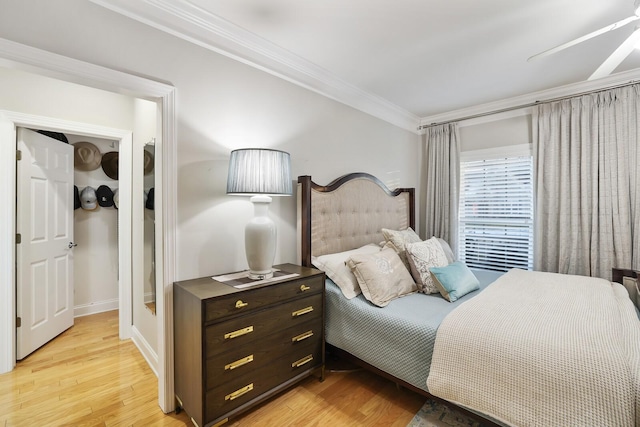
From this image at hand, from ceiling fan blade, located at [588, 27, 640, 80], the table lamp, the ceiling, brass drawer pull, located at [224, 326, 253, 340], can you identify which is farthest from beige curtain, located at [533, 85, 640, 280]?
brass drawer pull, located at [224, 326, 253, 340]

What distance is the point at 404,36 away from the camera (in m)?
2.09

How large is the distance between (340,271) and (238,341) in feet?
3.03

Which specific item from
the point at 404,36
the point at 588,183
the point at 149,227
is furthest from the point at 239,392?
the point at 588,183

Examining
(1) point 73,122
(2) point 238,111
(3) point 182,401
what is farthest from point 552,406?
(1) point 73,122

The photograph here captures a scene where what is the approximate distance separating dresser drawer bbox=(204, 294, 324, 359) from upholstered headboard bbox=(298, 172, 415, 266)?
0.45m

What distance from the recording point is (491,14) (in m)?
1.84

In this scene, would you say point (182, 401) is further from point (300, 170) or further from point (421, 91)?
point (421, 91)

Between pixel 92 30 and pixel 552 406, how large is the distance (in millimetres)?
2856

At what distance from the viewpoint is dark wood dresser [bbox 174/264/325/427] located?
156 cm

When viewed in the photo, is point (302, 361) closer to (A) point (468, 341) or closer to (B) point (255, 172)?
(A) point (468, 341)

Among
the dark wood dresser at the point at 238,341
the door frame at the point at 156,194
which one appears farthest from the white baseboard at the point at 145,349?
the dark wood dresser at the point at 238,341

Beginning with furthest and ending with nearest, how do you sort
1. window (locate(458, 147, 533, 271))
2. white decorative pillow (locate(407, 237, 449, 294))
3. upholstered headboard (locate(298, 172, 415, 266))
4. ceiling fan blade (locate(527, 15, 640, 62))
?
window (locate(458, 147, 533, 271)), upholstered headboard (locate(298, 172, 415, 266)), white decorative pillow (locate(407, 237, 449, 294)), ceiling fan blade (locate(527, 15, 640, 62))

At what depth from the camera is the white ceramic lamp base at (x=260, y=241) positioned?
186 cm

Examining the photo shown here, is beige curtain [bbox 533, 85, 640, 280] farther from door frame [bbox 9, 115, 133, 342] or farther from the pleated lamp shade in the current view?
door frame [bbox 9, 115, 133, 342]
